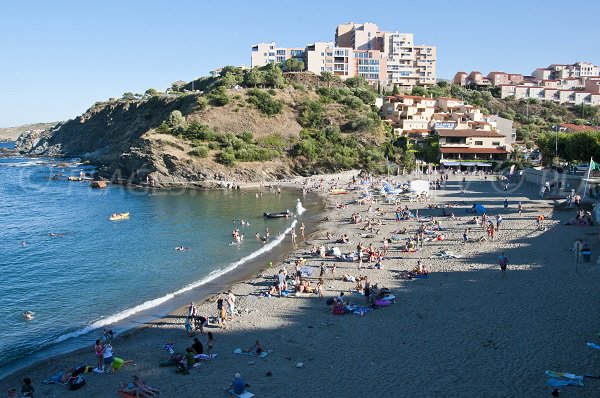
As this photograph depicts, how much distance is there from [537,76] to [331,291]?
14513 cm

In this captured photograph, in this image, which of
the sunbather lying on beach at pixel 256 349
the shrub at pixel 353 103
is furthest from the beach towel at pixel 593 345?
the shrub at pixel 353 103

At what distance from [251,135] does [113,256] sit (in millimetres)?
43337

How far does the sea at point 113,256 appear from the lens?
1816 centimetres

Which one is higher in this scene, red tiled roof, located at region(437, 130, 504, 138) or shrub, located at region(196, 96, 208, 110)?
shrub, located at region(196, 96, 208, 110)

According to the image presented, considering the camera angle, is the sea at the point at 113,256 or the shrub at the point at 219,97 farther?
the shrub at the point at 219,97

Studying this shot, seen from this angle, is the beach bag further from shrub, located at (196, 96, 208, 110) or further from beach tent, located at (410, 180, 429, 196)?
shrub, located at (196, 96, 208, 110)

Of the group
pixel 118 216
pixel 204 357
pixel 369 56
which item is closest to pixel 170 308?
pixel 204 357

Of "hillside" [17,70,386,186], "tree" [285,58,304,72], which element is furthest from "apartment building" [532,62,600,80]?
"tree" [285,58,304,72]

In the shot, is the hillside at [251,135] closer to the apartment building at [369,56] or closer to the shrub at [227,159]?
the shrub at [227,159]

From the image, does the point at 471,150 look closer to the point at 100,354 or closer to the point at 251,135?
the point at 251,135

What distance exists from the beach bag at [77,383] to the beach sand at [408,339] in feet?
0.61

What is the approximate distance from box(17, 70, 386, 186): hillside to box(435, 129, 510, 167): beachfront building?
8850 millimetres

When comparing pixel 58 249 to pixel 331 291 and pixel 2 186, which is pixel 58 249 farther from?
pixel 2 186

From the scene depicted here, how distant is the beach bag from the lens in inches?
509
